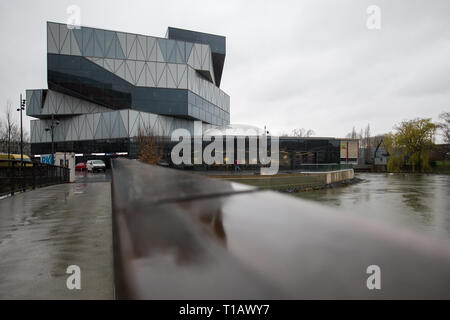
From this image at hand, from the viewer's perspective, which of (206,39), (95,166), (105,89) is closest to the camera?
(95,166)

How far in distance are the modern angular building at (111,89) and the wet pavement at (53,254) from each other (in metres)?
33.3

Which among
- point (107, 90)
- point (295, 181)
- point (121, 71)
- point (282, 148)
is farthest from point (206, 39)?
point (295, 181)

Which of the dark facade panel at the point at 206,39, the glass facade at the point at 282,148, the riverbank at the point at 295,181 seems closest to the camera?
the riverbank at the point at 295,181

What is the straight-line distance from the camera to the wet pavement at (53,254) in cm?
260

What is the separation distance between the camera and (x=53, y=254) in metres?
3.46

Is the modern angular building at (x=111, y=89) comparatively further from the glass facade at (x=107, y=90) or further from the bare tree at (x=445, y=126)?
the bare tree at (x=445, y=126)

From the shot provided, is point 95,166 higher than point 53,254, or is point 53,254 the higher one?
point 53,254

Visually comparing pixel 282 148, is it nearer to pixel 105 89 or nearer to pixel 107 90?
pixel 107 90

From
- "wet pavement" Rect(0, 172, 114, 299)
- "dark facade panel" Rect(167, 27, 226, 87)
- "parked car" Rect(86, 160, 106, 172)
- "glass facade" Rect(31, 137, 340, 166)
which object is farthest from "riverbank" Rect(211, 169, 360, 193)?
"dark facade panel" Rect(167, 27, 226, 87)

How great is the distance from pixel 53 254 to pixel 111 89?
139ft

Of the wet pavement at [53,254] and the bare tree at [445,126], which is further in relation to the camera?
the bare tree at [445,126]

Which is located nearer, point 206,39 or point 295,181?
point 295,181

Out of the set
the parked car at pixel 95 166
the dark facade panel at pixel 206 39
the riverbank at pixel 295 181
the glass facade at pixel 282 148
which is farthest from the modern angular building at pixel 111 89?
the riverbank at pixel 295 181
